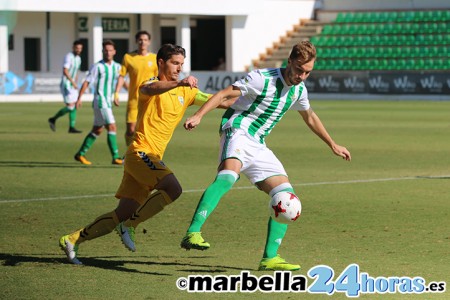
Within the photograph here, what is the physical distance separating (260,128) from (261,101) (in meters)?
0.22

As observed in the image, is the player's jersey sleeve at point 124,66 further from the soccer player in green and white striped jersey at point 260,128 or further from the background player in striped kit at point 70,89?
the soccer player in green and white striped jersey at point 260,128

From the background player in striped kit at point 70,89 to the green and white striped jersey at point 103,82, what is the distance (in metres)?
6.14

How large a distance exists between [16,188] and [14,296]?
729 cm

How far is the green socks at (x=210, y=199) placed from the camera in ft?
26.8

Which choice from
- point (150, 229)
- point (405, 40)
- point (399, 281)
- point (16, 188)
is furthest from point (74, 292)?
point (405, 40)

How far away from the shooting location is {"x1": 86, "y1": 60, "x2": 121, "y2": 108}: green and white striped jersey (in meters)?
18.2

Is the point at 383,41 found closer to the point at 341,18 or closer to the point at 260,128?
the point at 341,18

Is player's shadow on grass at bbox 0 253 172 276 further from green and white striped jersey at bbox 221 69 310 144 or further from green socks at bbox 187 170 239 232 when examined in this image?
green and white striped jersey at bbox 221 69 310 144

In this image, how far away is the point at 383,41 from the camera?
172 feet

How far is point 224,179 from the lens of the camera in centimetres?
840

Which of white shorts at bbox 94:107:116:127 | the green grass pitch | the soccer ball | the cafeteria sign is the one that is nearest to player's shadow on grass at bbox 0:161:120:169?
the green grass pitch

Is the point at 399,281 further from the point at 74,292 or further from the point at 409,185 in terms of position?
the point at 409,185

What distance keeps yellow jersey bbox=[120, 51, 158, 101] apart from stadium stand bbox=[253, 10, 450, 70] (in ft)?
108

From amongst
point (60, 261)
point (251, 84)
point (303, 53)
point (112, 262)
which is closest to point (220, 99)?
point (251, 84)
